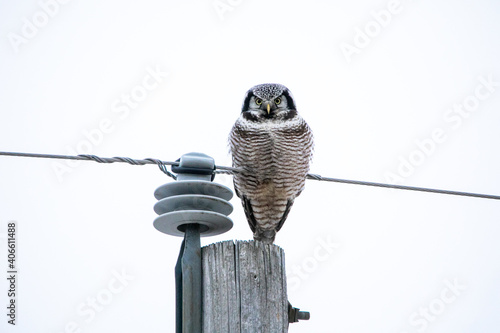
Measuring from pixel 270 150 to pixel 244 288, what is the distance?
9.63ft

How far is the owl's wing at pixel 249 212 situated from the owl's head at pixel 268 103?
0.86m

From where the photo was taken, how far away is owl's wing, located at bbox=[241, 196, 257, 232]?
6188mm

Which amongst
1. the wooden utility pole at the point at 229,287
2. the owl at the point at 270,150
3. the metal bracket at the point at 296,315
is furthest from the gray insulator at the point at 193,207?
the owl at the point at 270,150

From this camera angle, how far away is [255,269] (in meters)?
2.66

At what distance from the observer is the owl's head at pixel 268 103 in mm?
5750

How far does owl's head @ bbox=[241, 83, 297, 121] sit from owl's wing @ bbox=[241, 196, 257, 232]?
86cm

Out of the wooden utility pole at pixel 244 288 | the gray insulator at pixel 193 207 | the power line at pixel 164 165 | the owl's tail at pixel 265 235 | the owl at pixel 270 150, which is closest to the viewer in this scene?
the wooden utility pole at pixel 244 288

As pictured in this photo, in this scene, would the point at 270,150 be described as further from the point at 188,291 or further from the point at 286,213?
the point at 188,291

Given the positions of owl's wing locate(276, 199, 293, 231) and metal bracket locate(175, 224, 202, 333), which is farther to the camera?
owl's wing locate(276, 199, 293, 231)

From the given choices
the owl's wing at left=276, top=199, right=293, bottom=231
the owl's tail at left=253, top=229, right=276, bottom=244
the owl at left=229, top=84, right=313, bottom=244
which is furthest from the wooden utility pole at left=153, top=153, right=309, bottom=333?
the owl's tail at left=253, top=229, right=276, bottom=244

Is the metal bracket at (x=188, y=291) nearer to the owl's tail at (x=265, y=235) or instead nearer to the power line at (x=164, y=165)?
the power line at (x=164, y=165)

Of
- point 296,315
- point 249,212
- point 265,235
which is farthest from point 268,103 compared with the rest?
point 296,315

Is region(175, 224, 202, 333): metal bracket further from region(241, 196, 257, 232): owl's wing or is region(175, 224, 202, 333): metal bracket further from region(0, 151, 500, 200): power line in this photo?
region(241, 196, 257, 232): owl's wing

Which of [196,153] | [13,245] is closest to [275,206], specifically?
[13,245]
